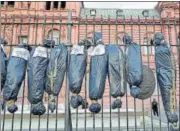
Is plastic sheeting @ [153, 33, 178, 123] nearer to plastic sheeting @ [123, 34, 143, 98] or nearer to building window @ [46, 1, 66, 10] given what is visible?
plastic sheeting @ [123, 34, 143, 98]

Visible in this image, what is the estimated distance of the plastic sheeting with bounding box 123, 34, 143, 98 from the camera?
15.3 ft

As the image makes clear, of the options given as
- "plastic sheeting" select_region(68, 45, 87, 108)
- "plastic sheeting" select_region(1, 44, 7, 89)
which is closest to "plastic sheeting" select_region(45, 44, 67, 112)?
"plastic sheeting" select_region(68, 45, 87, 108)

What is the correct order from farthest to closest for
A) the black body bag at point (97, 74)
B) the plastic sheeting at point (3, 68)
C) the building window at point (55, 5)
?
the building window at point (55, 5) → the plastic sheeting at point (3, 68) → the black body bag at point (97, 74)

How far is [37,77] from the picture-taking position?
188 inches

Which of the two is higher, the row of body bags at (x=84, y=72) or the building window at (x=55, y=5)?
the building window at (x=55, y=5)

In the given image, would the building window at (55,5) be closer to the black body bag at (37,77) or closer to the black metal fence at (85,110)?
the black metal fence at (85,110)

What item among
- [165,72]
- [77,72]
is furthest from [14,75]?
[165,72]

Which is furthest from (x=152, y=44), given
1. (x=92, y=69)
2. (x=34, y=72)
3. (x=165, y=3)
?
(x=165, y=3)

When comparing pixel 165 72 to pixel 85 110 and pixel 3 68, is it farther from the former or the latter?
pixel 3 68

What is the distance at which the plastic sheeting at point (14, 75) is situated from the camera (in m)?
4.71

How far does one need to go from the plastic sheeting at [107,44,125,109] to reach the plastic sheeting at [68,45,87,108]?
45cm

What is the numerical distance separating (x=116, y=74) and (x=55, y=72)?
1006mm

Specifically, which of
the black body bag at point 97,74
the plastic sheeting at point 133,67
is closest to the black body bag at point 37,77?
the black body bag at point 97,74

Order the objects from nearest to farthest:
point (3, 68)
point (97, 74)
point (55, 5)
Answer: point (97, 74), point (3, 68), point (55, 5)
